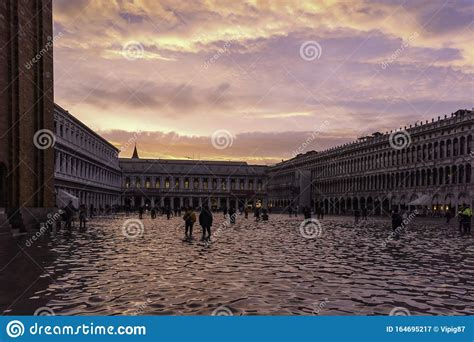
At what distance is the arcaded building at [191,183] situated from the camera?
13038cm

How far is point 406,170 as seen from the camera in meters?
72.5

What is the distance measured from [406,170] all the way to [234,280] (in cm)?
6717

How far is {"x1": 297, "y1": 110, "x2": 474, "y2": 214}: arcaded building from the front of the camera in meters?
59.9

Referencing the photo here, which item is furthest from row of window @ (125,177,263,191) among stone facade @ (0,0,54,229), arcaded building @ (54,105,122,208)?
stone facade @ (0,0,54,229)

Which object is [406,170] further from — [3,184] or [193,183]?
[193,183]

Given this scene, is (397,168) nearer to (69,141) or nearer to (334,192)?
(334,192)

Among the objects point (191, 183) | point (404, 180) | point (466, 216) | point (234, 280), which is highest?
point (191, 183)

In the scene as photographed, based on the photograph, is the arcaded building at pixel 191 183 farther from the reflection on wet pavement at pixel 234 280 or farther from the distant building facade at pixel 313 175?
the reflection on wet pavement at pixel 234 280

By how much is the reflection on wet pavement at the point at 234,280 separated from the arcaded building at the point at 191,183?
113153 mm

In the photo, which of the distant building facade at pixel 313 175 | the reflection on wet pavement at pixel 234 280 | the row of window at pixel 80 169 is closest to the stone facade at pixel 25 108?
the reflection on wet pavement at pixel 234 280

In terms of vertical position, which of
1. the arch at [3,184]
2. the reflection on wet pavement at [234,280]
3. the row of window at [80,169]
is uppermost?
the row of window at [80,169]

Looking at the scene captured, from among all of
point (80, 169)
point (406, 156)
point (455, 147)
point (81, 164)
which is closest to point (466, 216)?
point (455, 147)

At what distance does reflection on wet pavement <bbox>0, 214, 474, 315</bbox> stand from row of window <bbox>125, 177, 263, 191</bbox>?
379 feet

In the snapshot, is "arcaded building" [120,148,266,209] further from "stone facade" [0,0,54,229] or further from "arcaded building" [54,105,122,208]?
"stone facade" [0,0,54,229]
